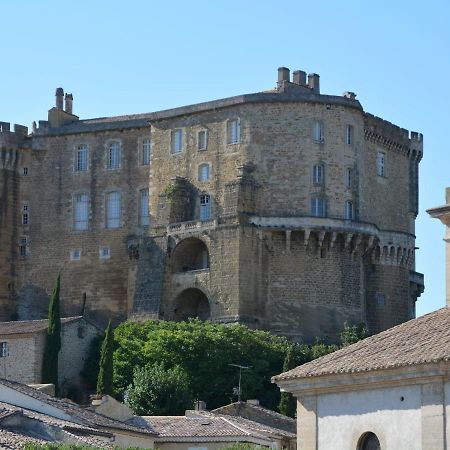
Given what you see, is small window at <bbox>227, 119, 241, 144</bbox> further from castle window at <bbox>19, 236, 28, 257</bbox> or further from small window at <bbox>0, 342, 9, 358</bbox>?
small window at <bbox>0, 342, 9, 358</bbox>

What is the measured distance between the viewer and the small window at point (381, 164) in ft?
309

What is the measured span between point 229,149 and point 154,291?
8.83 meters

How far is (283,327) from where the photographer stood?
86.6 meters

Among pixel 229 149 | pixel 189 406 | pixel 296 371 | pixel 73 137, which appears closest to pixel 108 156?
pixel 73 137

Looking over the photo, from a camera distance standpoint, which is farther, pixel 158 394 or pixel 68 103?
pixel 68 103

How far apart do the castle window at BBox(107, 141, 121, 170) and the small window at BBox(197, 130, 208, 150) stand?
7.35 m

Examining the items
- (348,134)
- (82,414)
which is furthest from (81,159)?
(82,414)

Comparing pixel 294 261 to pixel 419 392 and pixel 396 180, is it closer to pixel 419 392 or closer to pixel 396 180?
pixel 396 180

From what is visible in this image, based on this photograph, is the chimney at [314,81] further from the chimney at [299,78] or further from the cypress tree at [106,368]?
the cypress tree at [106,368]

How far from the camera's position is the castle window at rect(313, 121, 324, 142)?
88.5 meters

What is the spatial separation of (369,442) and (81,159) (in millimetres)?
68659

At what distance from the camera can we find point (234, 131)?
89.6 meters

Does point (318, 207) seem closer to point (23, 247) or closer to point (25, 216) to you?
point (23, 247)

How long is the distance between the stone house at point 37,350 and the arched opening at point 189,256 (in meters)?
7.78
